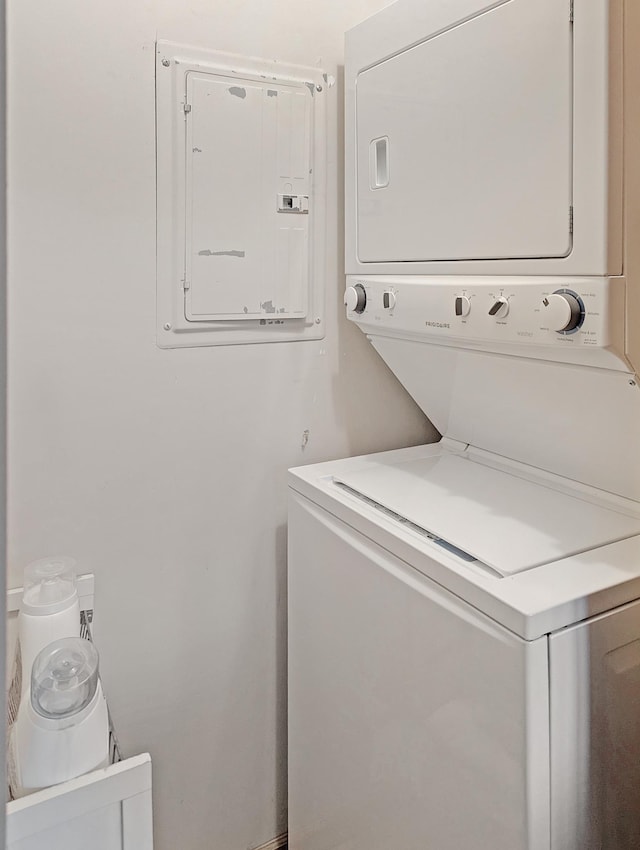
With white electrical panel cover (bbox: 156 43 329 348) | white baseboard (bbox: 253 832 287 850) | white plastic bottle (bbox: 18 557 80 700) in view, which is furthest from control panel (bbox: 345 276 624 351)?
white baseboard (bbox: 253 832 287 850)

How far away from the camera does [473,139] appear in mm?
1360

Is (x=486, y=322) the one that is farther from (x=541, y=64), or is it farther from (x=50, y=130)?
(x=50, y=130)

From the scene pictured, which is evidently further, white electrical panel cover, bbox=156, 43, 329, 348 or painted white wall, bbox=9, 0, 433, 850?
white electrical panel cover, bbox=156, 43, 329, 348

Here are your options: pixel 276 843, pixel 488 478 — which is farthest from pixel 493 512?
pixel 276 843

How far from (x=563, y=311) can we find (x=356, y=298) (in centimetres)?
70

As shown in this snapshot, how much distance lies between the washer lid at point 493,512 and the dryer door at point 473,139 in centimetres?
55

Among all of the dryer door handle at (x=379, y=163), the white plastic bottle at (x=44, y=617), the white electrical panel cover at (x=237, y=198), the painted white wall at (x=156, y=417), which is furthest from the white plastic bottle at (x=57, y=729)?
the dryer door handle at (x=379, y=163)

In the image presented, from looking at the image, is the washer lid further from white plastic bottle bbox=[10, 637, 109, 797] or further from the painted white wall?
white plastic bottle bbox=[10, 637, 109, 797]

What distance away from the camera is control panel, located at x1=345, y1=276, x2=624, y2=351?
3.71 feet

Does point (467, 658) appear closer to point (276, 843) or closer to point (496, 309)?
point (496, 309)

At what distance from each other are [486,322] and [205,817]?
63.7 inches

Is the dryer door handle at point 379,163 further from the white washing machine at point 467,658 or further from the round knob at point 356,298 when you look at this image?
the white washing machine at point 467,658

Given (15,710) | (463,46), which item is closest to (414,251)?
(463,46)

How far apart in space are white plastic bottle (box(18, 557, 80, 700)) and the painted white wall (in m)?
0.20
